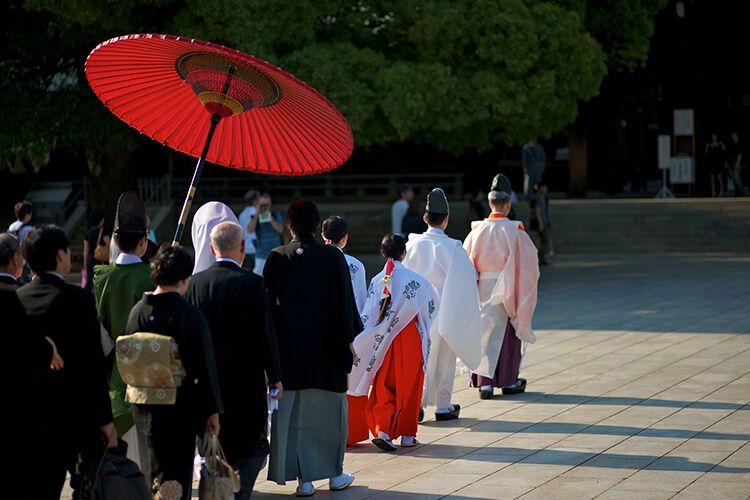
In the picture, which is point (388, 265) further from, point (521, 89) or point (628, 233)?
point (628, 233)

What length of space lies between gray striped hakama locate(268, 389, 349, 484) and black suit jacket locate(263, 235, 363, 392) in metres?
0.10

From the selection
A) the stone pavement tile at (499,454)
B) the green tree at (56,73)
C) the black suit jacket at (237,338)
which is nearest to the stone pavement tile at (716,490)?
the stone pavement tile at (499,454)

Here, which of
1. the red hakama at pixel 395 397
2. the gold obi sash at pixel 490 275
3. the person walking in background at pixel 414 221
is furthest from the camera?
the person walking in background at pixel 414 221

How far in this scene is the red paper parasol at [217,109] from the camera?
493 cm

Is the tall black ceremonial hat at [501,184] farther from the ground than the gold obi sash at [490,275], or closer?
farther from the ground

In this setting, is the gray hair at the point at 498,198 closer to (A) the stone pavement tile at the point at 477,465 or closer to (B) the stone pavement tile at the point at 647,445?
(B) the stone pavement tile at the point at 647,445

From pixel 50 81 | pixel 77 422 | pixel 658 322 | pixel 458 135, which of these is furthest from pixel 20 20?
pixel 77 422

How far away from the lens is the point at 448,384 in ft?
22.9

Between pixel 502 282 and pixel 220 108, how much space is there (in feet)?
11.7

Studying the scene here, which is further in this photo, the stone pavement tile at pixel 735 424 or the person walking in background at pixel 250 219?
the person walking in background at pixel 250 219

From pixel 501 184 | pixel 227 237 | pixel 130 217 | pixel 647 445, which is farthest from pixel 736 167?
pixel 130 217

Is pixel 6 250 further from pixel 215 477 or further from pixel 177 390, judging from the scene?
pixel 215 477

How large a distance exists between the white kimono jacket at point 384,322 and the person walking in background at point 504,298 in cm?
159

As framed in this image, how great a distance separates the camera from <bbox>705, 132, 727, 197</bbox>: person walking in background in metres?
23.9
